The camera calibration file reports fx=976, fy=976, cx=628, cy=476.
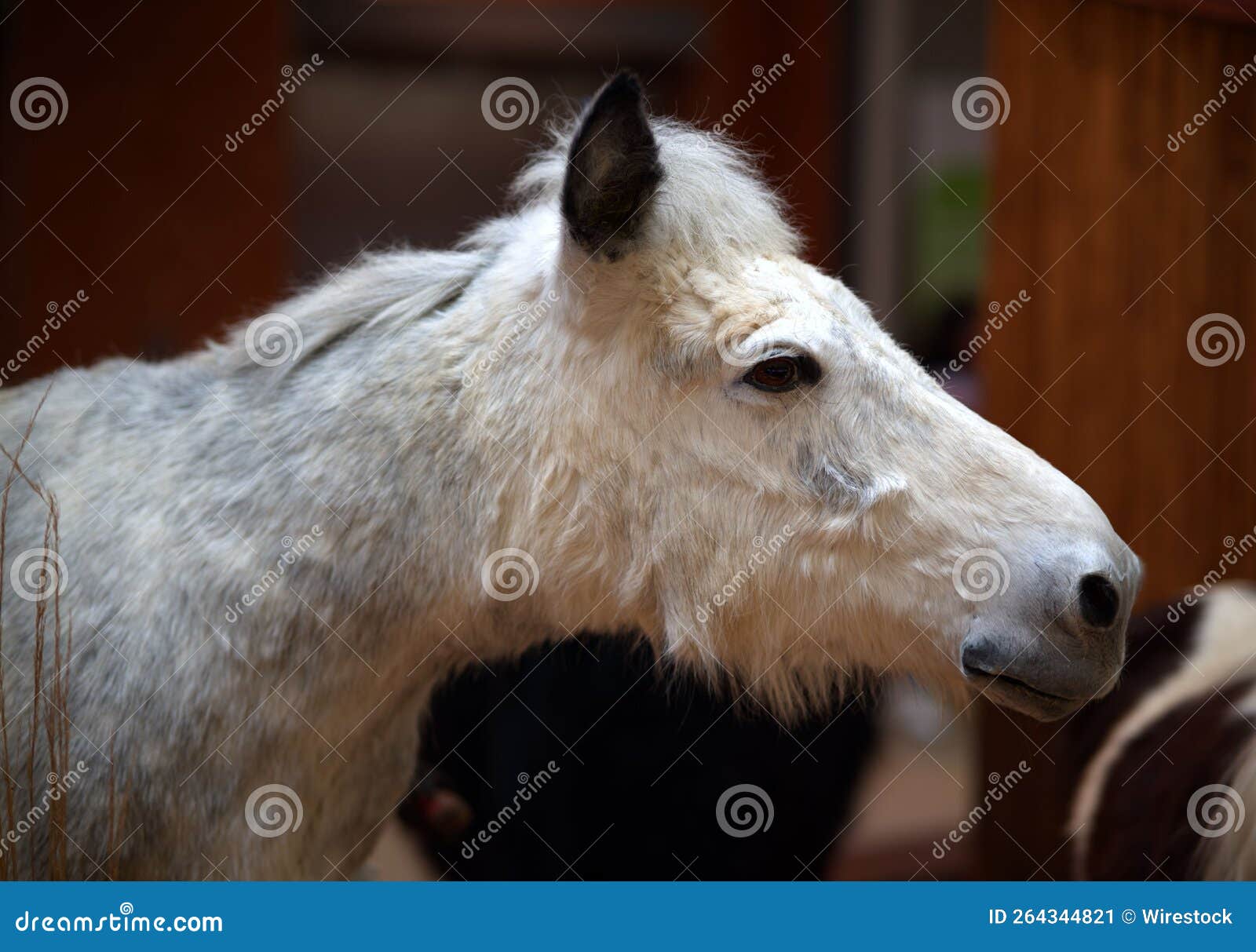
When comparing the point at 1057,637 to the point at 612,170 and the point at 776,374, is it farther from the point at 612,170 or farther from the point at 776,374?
the point at 612,170

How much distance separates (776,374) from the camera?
1.24 m

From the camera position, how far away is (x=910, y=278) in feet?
11.5

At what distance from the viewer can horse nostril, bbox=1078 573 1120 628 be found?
110cm

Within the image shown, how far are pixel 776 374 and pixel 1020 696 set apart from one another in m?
0.49

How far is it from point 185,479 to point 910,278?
110 inches

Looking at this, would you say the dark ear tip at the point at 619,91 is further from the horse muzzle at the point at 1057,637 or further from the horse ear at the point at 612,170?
the horse muzzle at the point at 1057,637

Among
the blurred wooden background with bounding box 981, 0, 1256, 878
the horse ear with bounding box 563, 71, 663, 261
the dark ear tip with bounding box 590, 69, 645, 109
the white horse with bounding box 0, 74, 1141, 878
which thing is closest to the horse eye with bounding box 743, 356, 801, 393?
the white horse with bounding box 0, 74, 1141, 878

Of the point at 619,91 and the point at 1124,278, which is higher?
the point at 1124,278

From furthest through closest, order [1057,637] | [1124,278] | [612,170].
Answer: [1124,278] → [612,170] → [1057,637]

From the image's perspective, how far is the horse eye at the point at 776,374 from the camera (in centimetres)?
124

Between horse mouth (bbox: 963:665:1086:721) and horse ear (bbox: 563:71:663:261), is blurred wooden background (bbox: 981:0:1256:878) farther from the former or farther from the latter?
horse ear (bbox: 563:71:663:261)

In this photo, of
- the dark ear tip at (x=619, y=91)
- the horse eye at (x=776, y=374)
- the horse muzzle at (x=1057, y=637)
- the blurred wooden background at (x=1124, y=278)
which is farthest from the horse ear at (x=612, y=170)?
the blurred wooden background at (x=1124, y=278)

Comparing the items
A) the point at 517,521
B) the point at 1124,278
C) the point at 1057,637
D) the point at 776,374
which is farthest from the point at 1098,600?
the point at 1124,278

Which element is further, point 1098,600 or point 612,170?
point 612,170
